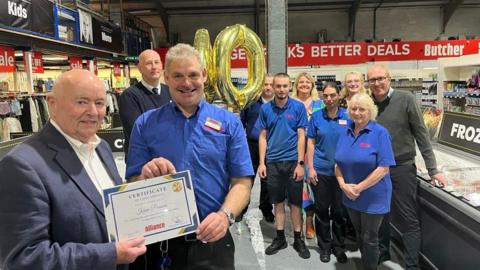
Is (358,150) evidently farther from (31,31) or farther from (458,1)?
(458,1)

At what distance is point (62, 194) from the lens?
1.15m

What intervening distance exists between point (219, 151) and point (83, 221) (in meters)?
0.58

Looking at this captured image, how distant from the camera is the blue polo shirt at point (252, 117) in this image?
398 centimetres

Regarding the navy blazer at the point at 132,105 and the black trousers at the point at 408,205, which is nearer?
the navy blazer at the point at 132,105

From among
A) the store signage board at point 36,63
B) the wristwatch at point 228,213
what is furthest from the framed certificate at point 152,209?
the store signage board at point 36,63

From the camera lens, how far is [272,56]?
5.15 m

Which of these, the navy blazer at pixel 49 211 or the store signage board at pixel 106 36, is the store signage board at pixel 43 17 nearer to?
the store signage board at pixel 106 36

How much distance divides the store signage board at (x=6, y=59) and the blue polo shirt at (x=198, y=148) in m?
5.24

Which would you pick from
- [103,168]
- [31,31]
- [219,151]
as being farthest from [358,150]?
[31,31]

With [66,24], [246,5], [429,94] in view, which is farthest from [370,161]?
[246,5]

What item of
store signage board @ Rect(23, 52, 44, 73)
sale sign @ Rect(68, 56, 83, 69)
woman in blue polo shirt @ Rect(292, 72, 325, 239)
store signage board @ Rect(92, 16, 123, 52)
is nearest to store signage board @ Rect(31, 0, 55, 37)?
store signage board @ Rect(23, 52, 44, 73)

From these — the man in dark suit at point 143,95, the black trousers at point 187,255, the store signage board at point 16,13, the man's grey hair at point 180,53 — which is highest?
the store signage board at point 16,13

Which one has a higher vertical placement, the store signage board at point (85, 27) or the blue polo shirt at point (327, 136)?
the store signage board at point (85, 27)

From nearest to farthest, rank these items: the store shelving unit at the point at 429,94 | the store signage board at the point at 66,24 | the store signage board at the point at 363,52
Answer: the store signage board at the point at 66,24, the store shelving unit at the point at 429,94, the store signage board at the point at 363,52
